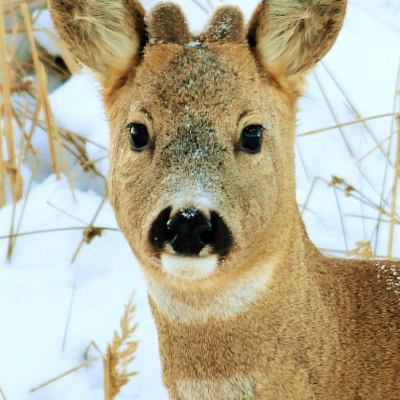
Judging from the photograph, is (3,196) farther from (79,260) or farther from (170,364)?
(170,364)

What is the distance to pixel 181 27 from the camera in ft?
9.64

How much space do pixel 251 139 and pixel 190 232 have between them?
55cm

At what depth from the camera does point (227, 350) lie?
105 inches

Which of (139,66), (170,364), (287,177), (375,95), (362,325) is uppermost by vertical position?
(375,95)

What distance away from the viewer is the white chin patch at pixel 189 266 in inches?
95.2

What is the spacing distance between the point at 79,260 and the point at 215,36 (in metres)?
2.24

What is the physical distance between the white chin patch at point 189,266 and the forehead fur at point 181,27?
2.84 ft

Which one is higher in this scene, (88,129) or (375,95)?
(375,95)

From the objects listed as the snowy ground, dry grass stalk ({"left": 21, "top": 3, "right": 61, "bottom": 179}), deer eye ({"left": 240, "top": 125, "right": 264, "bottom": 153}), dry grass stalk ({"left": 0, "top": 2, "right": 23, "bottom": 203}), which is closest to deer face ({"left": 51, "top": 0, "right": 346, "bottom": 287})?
deer eye ({"left": 240, "top": 125, "right": 264, "bottom": 153})

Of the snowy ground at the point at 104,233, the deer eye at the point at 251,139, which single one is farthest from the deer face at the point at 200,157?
the snowy ground at the point at 104,233

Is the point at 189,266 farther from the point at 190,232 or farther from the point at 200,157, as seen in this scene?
the point at 200,157

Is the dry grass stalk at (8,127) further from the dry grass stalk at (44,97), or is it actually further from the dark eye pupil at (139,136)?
the dark eye pupil at (139,136)

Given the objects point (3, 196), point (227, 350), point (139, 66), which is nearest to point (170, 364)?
point (227, 350)

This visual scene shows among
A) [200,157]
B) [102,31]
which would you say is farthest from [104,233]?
[200,157]
